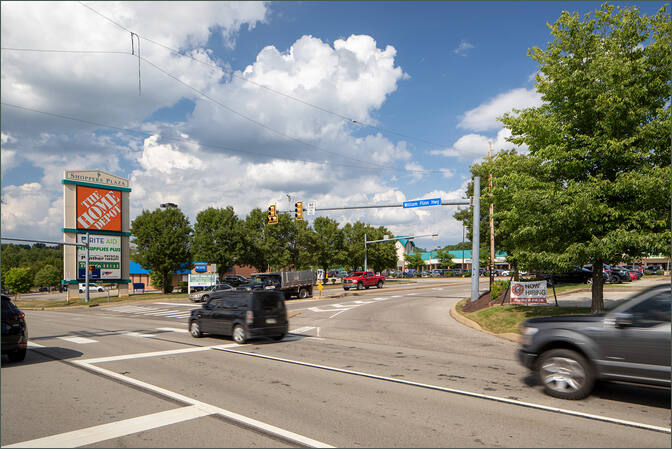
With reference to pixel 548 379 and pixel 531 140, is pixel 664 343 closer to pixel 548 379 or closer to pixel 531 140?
pixel 548 379

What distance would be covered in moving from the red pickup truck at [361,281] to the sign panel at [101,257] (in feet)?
77.2

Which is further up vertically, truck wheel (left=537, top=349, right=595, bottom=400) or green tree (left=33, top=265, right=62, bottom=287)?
truck wheel (left=537, top=349, right=595, bottom=400)

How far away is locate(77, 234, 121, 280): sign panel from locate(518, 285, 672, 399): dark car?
1699 inches

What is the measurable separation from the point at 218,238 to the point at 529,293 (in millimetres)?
37655

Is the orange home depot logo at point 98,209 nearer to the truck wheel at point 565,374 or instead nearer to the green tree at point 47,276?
the truck wheel at point 565,374

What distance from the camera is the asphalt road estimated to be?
16.6 ft

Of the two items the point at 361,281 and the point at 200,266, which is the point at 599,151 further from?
the point at 200,266

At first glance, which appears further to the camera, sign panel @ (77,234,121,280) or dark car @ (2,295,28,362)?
sign panel @ (77,234,121,280)

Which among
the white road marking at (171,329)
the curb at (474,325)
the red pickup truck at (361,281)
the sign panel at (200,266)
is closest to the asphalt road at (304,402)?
the curb at (474,325)

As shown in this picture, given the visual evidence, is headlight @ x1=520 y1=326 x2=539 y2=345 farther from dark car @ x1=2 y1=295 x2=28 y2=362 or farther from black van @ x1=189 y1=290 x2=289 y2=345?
dark car @ x1=2 y1=295 x2=28 y2=362

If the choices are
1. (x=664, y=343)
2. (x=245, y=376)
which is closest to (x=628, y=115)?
(x=664, y=343)

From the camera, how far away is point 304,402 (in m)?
6.50

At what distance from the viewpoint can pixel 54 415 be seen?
587cm

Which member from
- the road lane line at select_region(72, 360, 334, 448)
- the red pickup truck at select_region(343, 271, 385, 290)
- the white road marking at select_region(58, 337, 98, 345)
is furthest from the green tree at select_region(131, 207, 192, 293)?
the road lane line at select_region(72, 360, 334, 448)
